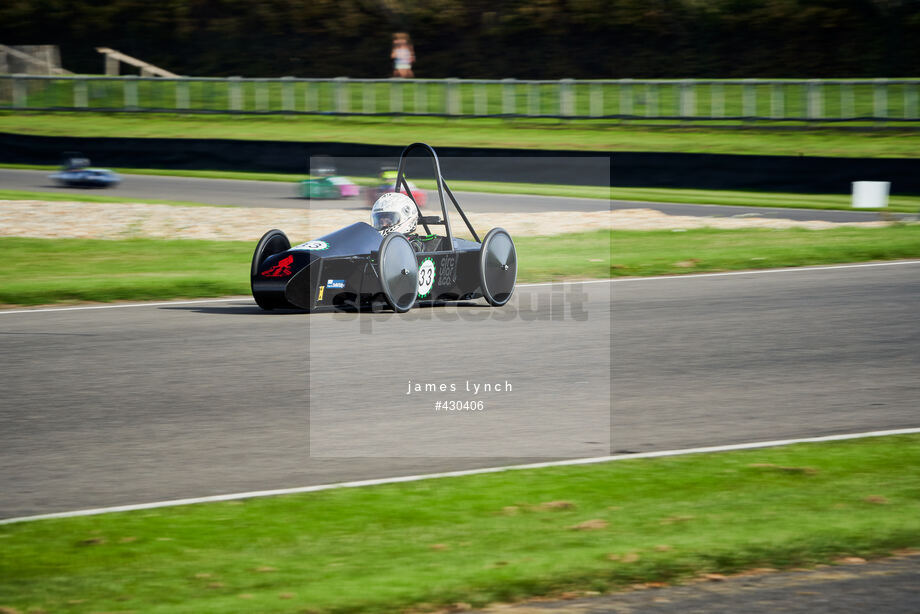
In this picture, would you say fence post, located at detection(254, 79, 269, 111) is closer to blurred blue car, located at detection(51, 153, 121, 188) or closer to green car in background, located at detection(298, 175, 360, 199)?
blurred blue car, located at detection(51, 153, 121, 188)

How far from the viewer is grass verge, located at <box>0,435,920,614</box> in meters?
4.59

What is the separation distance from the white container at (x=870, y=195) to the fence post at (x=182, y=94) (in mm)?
19476

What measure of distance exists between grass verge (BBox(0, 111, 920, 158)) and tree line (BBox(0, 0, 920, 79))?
10.1 m

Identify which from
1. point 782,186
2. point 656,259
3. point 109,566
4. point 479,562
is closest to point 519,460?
point 479,562

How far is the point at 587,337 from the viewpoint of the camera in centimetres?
1021

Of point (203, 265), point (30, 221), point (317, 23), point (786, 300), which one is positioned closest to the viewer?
point (786, 300)

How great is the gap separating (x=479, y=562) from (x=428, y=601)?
0.42 metres

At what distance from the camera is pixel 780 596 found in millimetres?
4633

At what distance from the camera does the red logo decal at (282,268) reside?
34.9 ft

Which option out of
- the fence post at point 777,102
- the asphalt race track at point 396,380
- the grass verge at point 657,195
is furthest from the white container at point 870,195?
the asphalt race track at point 396,380

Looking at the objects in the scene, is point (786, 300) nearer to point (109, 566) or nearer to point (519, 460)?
point (519, 460)

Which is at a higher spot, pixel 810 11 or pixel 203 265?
pixel 810 11

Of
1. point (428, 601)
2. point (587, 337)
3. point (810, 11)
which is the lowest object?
point (428, 601)

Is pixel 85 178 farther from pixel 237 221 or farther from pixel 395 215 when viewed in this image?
pixel 395 215
